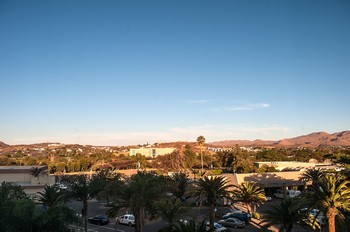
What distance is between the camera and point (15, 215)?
12367mm

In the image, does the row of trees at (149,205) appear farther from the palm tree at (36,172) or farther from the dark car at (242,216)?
the palm tree at (36,172)

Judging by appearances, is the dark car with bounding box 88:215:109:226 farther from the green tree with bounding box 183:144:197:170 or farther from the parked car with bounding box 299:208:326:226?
the green tree with bounding box 183:144:197:170

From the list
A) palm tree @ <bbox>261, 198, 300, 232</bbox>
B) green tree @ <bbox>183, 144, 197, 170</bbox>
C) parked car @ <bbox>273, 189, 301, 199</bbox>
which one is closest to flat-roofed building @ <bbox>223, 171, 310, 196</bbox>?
parked car @ <bbox>273, 189, 301, 199</bbox>

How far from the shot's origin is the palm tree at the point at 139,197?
19609 millimetres

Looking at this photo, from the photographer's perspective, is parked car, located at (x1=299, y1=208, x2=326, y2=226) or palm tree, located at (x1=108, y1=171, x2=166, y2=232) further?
palm tree, located at (x1=108, y1=171, x2=166, y2=232)

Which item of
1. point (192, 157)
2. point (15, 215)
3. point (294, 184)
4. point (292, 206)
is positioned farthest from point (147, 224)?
point (192, 157)

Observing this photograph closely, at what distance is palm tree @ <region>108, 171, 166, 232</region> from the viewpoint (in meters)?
19.6

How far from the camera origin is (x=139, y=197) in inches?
771

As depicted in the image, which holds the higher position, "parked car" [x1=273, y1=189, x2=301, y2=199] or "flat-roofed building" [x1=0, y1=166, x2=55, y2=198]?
"flat-roofed building" [x1=0, y1=166, x2=55, y2=198]

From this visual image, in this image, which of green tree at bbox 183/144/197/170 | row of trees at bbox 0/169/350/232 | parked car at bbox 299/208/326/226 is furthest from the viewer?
green tree at bbox 183/144/197/170

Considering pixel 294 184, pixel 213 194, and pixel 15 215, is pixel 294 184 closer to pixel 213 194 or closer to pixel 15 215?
pixel 213 194

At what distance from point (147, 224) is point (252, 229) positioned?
32.1ft

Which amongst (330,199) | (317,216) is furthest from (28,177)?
(330,199)

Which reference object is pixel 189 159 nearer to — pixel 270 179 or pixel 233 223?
pixel 270 179
